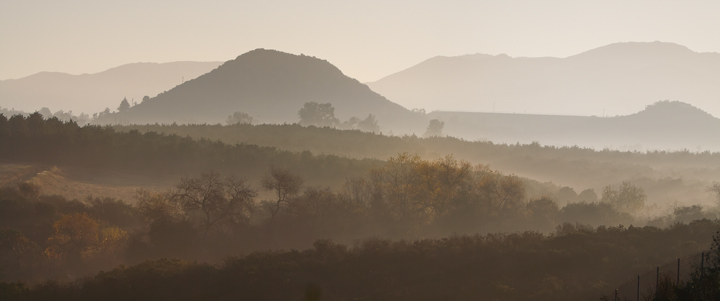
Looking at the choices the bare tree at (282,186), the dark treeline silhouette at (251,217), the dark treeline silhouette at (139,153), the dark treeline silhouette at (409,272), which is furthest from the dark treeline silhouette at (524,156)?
the dark treeline silhouette at (409,272)

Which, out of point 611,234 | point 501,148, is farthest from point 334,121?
point 611,234

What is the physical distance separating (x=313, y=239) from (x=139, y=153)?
38.7 meters

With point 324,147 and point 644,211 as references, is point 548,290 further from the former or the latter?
point 324,147

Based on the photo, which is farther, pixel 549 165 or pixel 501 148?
pixel 501 148

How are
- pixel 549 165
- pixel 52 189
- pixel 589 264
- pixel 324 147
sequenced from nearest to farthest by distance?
pixel 589 264
pixel 52 189
pixel 324 147
pixel 549 165

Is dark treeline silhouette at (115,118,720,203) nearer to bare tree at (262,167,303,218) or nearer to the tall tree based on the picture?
bare tree at (262,167,303,218)

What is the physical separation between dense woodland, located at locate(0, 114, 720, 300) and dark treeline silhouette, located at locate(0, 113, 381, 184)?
0.93ft

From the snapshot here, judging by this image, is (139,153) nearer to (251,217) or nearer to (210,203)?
(210,203)

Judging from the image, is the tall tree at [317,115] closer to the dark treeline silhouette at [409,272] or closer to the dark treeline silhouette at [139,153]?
the dark treeline silhouette at [139,153]

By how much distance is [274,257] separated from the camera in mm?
40625

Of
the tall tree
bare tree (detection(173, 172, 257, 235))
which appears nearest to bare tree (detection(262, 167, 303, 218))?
bare tree (detection(173, 172, 257, 235))

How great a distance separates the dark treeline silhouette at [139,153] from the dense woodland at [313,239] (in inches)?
11.2

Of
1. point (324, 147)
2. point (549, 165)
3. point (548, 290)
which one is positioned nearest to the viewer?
point (548, 290)

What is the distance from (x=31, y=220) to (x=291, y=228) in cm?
2356
